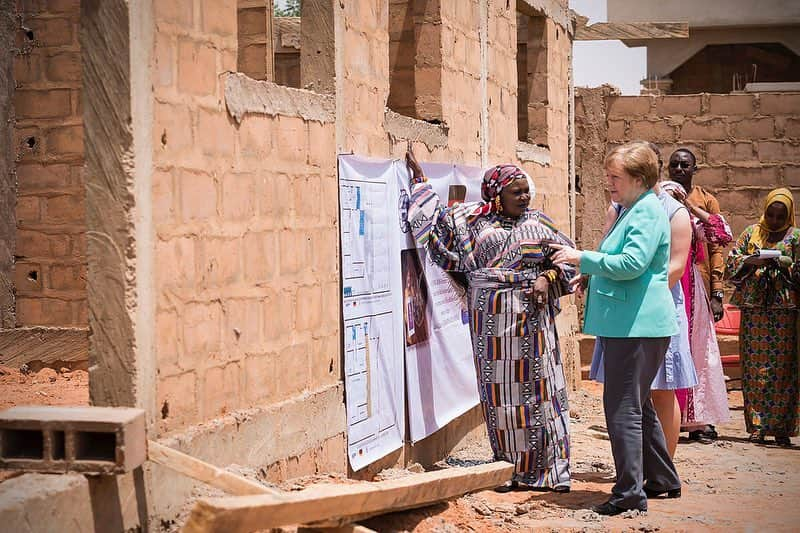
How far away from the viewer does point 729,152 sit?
1320 centimetres

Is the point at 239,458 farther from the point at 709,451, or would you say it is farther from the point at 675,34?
the point at 675,34

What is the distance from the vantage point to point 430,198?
676 centimetres

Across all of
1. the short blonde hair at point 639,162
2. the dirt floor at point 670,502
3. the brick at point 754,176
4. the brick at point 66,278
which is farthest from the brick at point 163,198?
the brick at point 754,176

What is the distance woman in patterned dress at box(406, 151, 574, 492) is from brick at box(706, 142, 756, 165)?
23.5 feet

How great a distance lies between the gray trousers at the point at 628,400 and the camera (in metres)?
5.73

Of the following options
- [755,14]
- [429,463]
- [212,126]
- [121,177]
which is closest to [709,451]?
[429,463]

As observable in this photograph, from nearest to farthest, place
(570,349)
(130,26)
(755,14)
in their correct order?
(130,26) < (570,349) < (755,14)

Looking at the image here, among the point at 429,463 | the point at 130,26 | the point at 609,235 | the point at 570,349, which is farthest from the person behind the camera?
the point at 570,349

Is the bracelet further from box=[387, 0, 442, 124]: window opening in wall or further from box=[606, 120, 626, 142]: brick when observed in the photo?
box=[606, 120, 626, 142]: brick

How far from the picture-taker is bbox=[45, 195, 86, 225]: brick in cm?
838

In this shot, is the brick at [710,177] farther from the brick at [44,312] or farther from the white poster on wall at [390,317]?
the brick at [44,312]

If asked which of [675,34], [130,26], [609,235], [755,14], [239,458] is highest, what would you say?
[755,14]

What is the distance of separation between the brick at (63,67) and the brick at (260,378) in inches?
152

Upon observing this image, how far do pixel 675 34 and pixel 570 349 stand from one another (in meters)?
4.71
